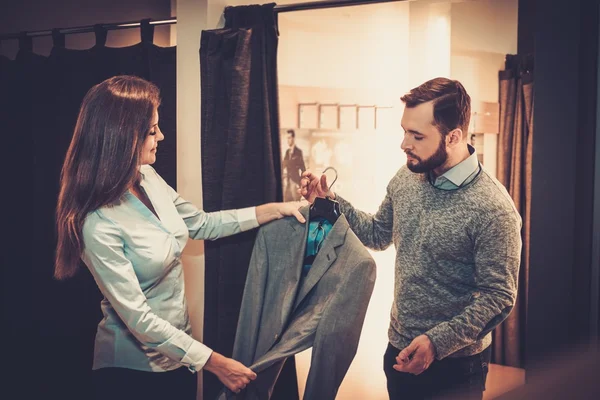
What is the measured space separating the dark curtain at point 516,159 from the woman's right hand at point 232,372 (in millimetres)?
2245

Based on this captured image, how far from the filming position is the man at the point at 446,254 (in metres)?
1.60

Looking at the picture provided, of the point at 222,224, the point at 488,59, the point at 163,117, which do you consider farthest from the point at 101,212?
the point at 488,59

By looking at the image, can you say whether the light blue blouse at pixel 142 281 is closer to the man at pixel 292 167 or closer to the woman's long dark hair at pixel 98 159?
the woman's long dark hair at pixel 98 159

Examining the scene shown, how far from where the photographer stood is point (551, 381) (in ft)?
1.31

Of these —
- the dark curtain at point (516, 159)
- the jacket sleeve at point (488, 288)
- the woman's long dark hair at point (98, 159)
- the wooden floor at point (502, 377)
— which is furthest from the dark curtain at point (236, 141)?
the dark curtain at point (516, 159)

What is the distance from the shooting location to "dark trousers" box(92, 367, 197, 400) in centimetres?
176

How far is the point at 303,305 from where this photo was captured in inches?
72.1

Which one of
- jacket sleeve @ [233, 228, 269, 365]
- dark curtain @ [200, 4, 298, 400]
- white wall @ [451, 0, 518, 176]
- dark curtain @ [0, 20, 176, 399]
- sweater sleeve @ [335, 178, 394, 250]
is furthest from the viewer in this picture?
white wall @ [451, 0, 518, 176]

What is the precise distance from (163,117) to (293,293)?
111 centimetres

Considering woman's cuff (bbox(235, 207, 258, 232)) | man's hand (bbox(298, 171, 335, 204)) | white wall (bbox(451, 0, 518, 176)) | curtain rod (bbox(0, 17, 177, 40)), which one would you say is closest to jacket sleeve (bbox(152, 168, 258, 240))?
woman's cuff (bbox(235, 207, 258, 232))

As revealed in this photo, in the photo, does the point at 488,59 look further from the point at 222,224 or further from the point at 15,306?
the point at 15,306

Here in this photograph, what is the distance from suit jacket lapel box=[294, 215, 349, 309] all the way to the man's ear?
415 millimetres

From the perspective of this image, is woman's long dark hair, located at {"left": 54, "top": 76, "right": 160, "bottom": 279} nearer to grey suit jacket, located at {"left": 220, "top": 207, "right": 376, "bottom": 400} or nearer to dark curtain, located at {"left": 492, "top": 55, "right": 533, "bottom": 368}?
grey suit jacket, located at {"left": 220, "top": 207, "right": 376, "bottom": 400}

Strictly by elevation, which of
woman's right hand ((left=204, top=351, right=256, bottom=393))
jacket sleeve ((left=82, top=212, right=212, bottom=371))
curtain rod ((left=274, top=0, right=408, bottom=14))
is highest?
curtain rod ((left=274, top=0, right=408, bottom=14))
